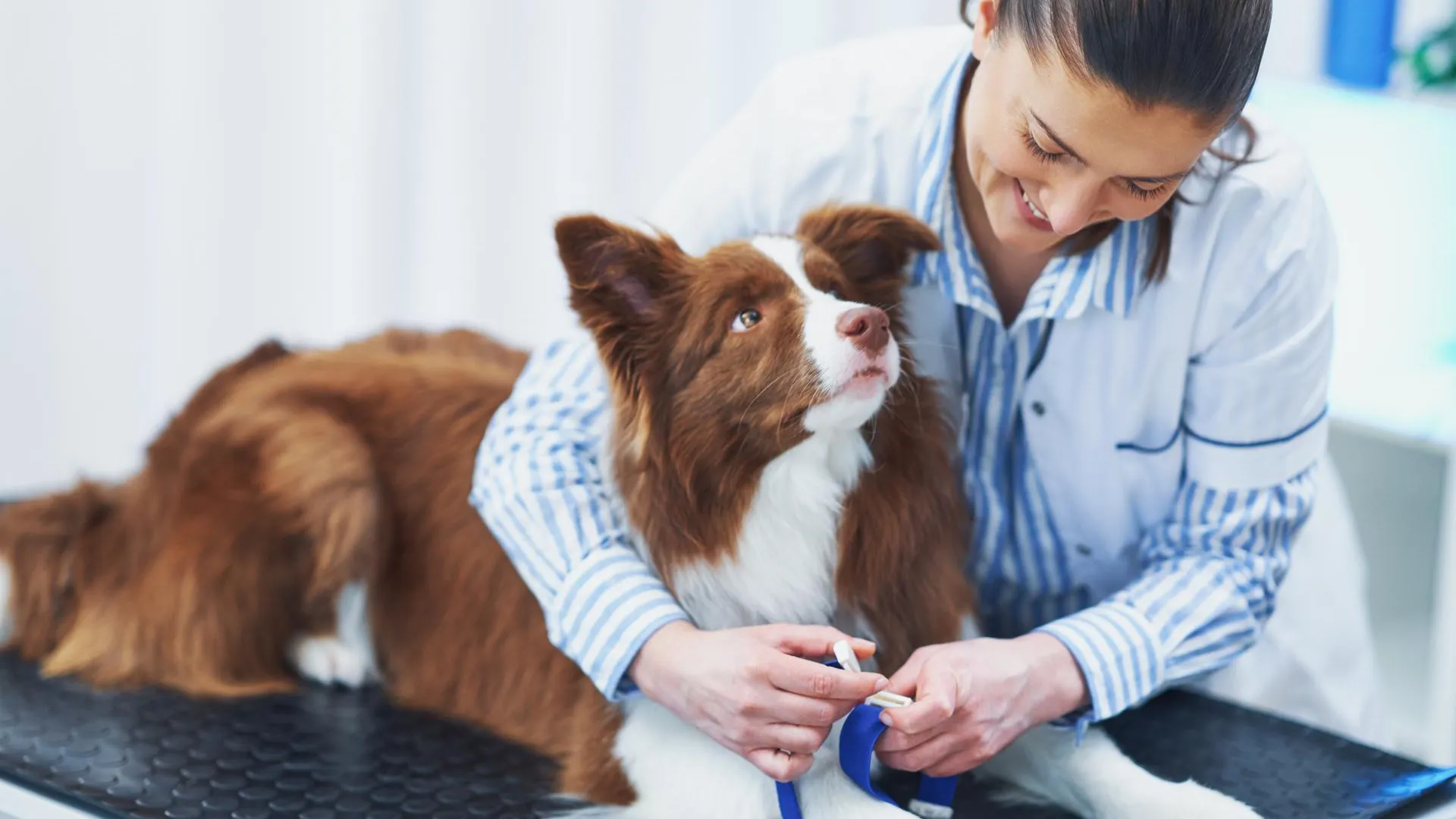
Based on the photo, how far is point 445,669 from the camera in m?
1.87

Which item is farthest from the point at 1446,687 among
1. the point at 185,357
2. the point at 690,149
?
the point at 185,357

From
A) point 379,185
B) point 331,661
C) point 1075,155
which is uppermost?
point 1075,155

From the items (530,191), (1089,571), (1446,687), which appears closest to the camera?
(1089,571)

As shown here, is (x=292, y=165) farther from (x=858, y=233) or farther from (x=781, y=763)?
(x=781, y=763)

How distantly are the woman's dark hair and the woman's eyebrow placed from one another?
0.06 m

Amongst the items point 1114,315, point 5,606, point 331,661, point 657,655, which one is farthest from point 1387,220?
point 5,606

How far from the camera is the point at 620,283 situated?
150cm

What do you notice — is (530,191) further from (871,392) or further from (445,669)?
(871,392)

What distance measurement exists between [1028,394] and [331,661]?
1002 millimetres

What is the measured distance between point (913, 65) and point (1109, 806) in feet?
2.97

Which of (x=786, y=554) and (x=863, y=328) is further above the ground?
(x=863, y=328)

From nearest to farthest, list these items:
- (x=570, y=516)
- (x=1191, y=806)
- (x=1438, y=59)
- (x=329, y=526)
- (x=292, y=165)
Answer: (x=1191, y=806)
(x=570, y=516)
(x=329, y=526)
(x=1438, y=59)
(x=292, y=165)

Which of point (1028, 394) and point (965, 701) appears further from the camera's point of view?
point (1028, 394)

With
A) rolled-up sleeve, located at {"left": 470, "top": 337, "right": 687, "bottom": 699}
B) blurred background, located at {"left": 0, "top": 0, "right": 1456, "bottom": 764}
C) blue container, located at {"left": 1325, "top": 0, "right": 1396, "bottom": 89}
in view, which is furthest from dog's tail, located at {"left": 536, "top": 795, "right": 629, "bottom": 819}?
blue container, located at {"left": 1325, "top": 0, "right": 1396, "bottom": 89}
